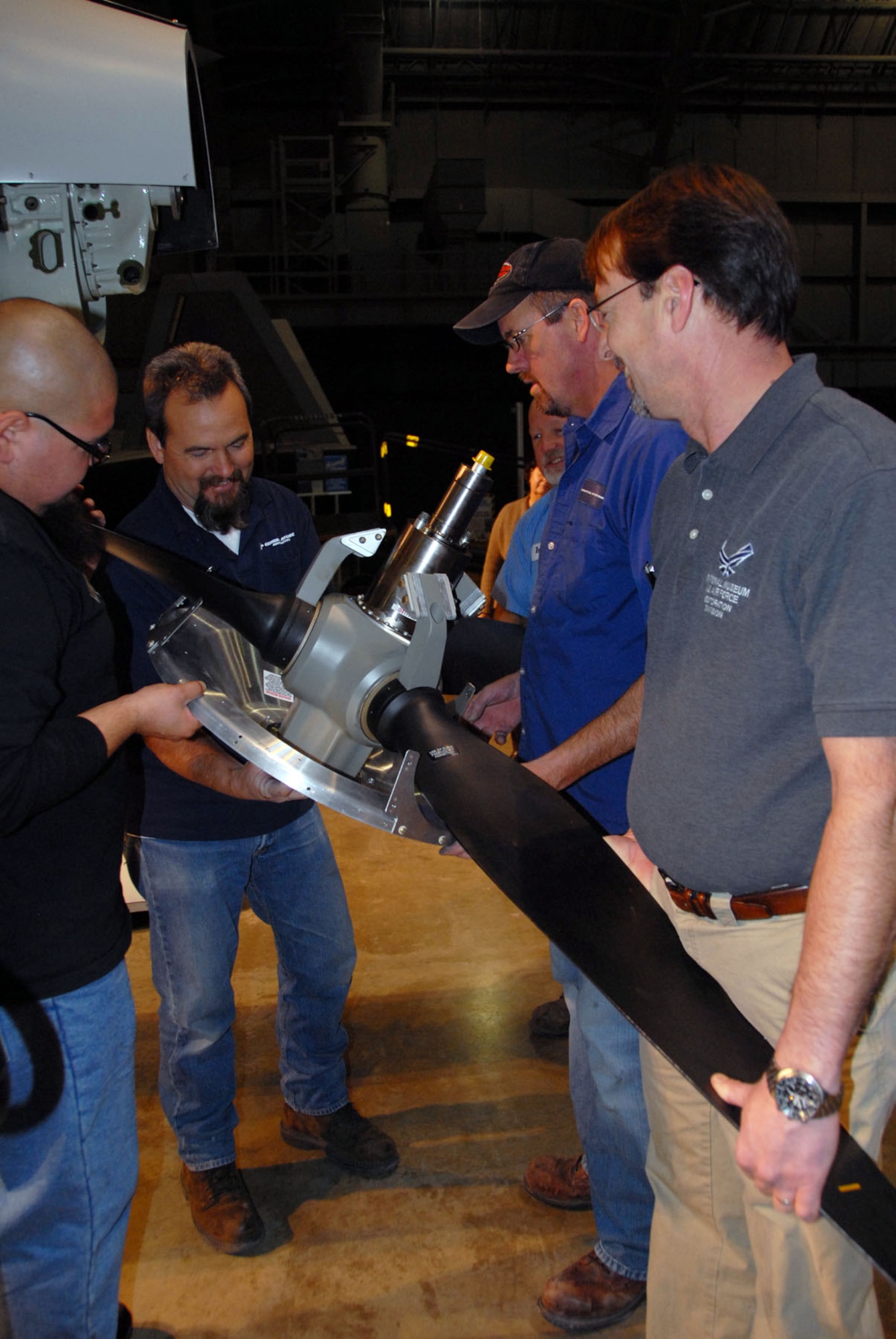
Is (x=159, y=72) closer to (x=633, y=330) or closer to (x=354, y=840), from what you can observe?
(x=633, y=330)

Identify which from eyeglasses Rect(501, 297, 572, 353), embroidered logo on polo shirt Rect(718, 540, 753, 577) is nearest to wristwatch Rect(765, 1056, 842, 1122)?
embroidered logo on polo shirt Rect(718, 540, 753, 577)

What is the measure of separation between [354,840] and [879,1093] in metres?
3.50

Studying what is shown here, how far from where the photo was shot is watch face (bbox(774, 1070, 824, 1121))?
979 millimetres

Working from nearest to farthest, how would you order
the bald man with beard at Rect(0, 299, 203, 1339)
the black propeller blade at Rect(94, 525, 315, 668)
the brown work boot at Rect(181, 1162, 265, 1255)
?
the bald man with beard at Rect(0, 299, 203, 1339) < the black propeller blade at Rect(94, 525, 315, 668) < the brown work boot at Rect(181, 1162, 265, 1255)

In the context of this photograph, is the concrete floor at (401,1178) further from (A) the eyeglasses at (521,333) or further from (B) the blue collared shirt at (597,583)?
(A) the eyeglasses at (521,333)

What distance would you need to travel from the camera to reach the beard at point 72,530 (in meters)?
1.71

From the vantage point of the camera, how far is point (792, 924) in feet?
4.21

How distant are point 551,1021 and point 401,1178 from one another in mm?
769

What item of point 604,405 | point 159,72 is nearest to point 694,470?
point 604,405

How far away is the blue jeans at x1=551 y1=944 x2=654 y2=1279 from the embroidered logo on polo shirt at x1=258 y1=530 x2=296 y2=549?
1259 mm

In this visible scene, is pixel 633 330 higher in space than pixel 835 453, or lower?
higher

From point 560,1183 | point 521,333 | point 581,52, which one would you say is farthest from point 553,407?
point 581,52

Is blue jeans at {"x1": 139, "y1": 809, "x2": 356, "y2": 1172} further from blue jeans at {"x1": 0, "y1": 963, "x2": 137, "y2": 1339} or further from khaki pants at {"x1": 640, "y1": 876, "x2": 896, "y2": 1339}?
khaki pants at {"x1": 640, "y1": 876, "x2": 896, "y2": 1339}

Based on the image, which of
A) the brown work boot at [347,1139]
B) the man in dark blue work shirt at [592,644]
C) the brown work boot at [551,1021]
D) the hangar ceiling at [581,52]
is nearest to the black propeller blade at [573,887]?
the man in dark blue work shirt at [592,644]
